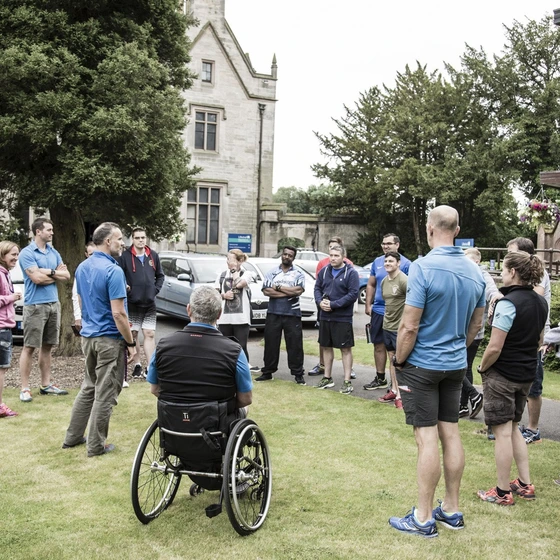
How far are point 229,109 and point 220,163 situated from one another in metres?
2.94

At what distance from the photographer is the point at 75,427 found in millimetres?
5793

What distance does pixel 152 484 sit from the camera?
4547mm

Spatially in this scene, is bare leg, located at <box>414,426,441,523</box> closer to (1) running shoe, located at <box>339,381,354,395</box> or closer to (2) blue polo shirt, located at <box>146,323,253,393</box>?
(2) blue polo shirt, located at <box>146,323,253,393</box>

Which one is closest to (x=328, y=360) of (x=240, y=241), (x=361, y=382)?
(x=361, y=382)

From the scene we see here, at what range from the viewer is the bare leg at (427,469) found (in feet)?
13.0

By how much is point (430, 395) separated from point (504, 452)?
3.21ft

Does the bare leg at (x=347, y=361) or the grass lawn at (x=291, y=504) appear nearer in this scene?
the grass lawn at (x=291, y=504)

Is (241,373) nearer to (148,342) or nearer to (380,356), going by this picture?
(380,356)

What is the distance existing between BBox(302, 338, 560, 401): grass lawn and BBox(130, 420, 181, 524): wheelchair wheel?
5.77 metres

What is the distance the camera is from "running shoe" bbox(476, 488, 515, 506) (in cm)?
Answer: 454

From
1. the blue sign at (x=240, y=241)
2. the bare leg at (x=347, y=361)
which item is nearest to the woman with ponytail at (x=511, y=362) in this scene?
the bare leg at (x=347, y=361)

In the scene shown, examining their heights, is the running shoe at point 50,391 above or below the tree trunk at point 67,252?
below

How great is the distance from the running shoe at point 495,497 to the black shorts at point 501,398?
1.77 ft

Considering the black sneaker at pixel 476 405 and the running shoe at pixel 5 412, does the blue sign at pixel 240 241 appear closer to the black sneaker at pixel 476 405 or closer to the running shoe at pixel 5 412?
the running shoe at pixel 5 412
